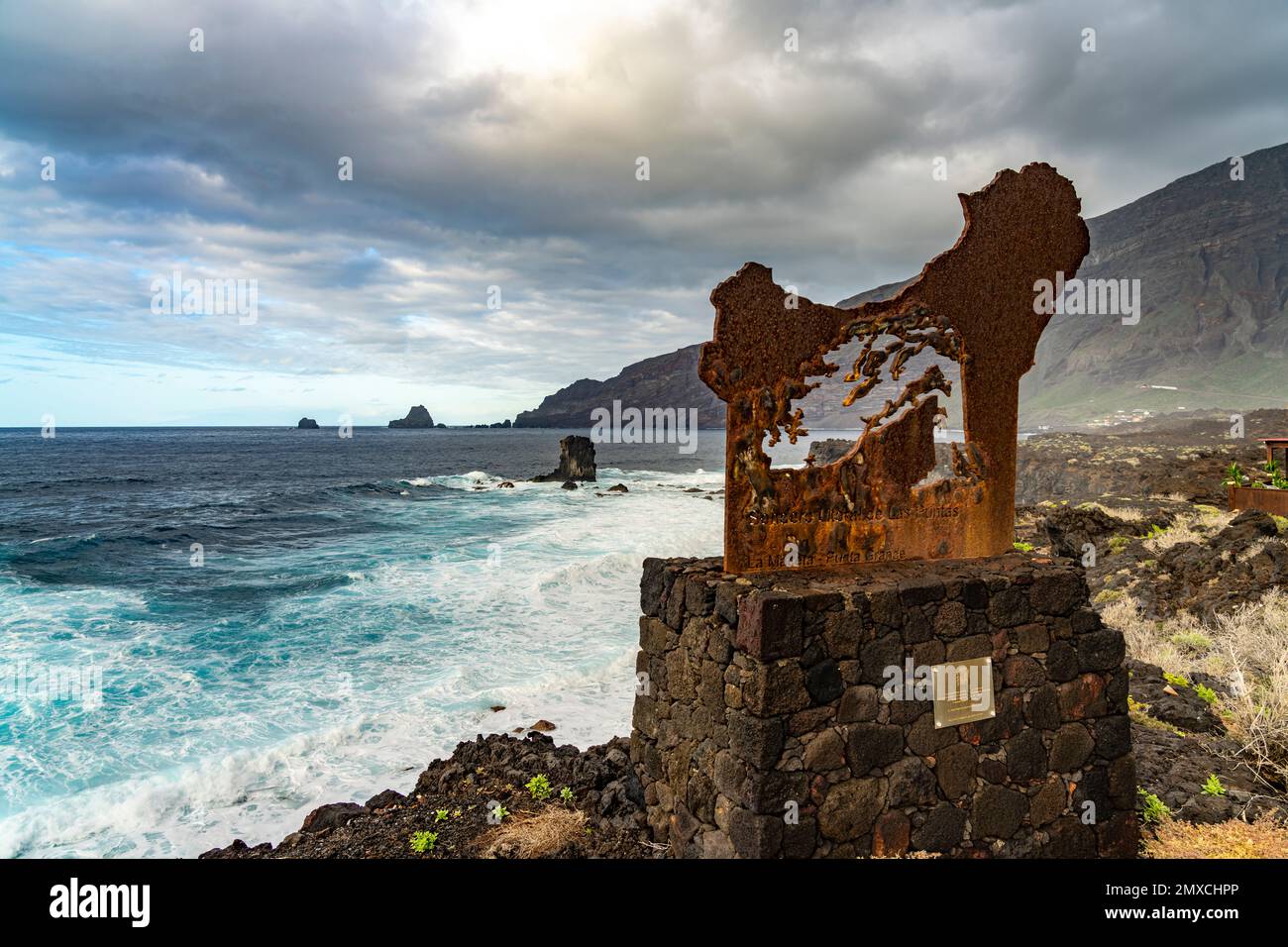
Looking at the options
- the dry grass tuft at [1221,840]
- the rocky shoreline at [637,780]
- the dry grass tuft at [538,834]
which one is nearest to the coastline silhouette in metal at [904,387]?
the dry grass tuft at [1221,840]

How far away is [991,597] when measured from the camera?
5410mm

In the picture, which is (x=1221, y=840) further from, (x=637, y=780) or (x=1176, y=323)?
(x=1176, y=323)

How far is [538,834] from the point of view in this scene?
20.7 feet

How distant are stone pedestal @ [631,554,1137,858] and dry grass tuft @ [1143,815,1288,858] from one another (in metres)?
0.30

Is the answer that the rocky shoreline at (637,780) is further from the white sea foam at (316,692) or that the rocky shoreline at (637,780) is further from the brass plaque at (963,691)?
the brass plaque at (963,691)

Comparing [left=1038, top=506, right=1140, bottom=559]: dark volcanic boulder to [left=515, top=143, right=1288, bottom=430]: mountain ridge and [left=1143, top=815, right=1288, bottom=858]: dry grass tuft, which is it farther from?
[left=515, top=143, right=1288, bottom=430]: mountain ridge

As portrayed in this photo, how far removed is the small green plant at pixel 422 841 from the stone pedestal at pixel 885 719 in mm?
2215

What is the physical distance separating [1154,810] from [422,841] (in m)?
6.62

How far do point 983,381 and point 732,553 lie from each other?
113 inches

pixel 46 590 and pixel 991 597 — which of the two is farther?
pixel 46 590

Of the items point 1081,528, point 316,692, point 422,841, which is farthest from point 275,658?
point 1081,528
